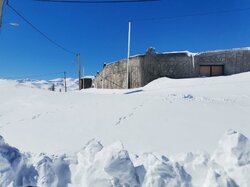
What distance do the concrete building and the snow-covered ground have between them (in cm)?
401

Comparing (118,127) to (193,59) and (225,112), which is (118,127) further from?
(193,59)

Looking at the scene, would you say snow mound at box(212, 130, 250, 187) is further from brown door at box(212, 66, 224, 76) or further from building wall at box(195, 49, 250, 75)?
brown door at box(212, 66, 224, 76)

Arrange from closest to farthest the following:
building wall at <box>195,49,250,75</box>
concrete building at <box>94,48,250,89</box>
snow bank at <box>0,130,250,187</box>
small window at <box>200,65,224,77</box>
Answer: snow bank at <box>0,130,250,187</box> → building wall at <box>195,49,250,75</box> → concrete building at <box>94,48,250,89</box> → small window at <box>200,65,224,77</box>

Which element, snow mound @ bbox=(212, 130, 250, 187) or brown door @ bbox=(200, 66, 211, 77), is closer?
snow mound @ bbox=(212, 130, 250, 187)

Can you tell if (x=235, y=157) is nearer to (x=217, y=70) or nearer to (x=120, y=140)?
(x=120, y=140)

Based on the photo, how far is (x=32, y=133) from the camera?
5977 millimetres

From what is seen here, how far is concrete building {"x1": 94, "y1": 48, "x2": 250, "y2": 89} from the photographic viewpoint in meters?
16.4

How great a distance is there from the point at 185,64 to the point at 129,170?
14.3m

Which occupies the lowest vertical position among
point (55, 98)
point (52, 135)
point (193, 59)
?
point (52, 135)

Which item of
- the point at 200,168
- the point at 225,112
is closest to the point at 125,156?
the point at 200,168

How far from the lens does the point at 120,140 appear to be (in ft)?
16.4

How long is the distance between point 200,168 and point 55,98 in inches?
258

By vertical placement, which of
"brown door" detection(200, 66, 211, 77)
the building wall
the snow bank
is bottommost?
the snow bank

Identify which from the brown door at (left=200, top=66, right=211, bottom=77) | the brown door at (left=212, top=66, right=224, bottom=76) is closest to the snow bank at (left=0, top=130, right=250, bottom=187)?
the brown door at (left=200, top=66, right=211, bottom=77)
